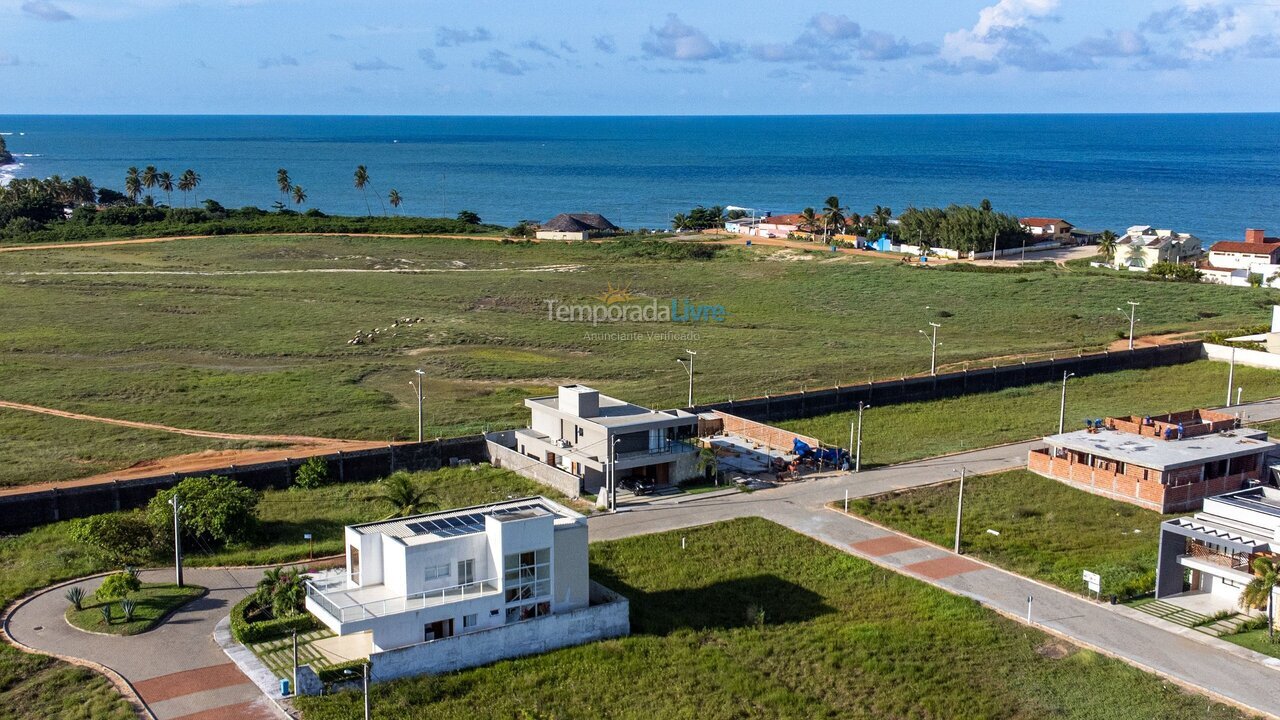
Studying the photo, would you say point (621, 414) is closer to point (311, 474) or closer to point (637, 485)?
point (637, 485)

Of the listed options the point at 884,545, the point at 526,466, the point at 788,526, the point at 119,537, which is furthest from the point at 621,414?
the point at 119,537

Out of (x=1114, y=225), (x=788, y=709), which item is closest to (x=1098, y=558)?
(x=788, y=709)

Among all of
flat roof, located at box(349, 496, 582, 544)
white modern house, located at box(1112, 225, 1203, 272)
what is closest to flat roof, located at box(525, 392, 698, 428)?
flat roof, located at box(349, 496, 582, 544)

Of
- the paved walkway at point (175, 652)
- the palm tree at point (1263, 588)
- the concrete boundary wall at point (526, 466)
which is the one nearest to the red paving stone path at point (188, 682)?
the paved walkway at point (175, 652)

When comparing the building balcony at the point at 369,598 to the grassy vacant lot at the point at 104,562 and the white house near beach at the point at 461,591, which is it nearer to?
the white house near beach at the point at 461,591

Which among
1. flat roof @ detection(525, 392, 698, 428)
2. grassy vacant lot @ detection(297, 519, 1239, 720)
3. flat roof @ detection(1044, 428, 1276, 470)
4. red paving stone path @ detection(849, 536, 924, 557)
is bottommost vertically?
grassy vacant lot @ detection(297, 519, 1239, 720)

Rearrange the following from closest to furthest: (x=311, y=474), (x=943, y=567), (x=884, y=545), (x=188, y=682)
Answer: (x=188, y=682), (x=943, y=567), (x=884, y=545), (x=311, y=474)

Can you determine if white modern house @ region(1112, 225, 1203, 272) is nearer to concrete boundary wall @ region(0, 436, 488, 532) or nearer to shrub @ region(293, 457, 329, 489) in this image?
concrete boundary wall @ region(0, 436, 488, 532)
